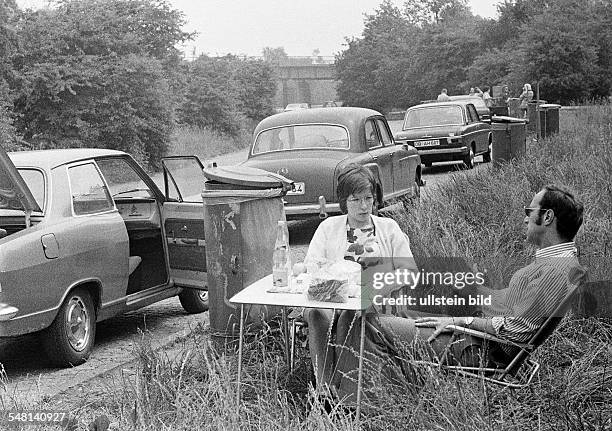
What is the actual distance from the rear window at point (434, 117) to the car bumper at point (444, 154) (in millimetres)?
995

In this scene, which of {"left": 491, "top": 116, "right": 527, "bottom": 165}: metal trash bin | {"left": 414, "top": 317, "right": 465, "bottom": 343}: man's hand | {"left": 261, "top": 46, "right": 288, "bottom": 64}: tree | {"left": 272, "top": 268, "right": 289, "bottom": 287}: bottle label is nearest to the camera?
{"left": 414, "top": 317, "right": 465, "bottom": 343}: man's hand

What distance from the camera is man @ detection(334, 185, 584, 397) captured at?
468 centimetres

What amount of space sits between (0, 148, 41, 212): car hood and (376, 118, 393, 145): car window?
8.39 metres

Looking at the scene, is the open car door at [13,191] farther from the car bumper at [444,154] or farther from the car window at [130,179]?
the car bumper at [444,154]

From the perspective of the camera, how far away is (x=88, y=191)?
7570 mm

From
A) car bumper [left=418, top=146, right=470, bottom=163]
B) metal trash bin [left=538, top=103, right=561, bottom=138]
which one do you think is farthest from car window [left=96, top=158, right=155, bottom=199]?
car bumper [left=418, top=146, right=470, bottom=163]

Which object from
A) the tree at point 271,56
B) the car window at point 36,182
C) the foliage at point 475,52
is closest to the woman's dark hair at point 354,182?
the car window at point 36,182

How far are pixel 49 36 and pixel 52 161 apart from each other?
1779cm

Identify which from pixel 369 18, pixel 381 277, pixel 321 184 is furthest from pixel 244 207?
pixel 369 18

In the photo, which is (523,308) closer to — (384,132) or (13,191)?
(13,191)

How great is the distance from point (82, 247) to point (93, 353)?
0.90 m

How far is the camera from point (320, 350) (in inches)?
209

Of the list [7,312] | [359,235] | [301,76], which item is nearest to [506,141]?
[359,235]

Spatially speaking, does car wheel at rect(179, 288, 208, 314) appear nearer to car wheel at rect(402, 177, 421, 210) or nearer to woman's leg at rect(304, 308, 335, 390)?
car wheel at rect(402, 177, 421, 210)
